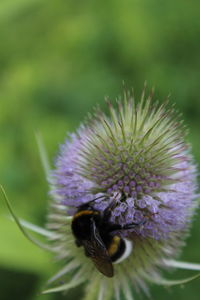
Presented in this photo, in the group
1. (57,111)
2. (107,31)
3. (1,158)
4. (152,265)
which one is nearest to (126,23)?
(107,31)

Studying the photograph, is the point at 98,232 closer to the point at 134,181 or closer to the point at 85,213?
the point at 85,213

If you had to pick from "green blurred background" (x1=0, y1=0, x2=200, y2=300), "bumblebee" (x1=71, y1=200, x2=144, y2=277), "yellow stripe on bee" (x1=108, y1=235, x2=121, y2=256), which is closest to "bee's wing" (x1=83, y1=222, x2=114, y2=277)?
"bumblebee" (x1=71, y1=200, x2=144, y2=277)

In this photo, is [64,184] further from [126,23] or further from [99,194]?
[126,23]

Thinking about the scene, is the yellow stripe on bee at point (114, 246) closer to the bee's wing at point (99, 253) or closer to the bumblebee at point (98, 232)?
the bumblebee at point (98, 232)

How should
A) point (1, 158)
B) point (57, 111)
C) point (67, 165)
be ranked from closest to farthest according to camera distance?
point (67, 165) < point (1, 158) < point (57, 111)

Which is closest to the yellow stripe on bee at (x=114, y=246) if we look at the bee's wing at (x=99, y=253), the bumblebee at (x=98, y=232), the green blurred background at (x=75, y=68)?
the bumblebee at (x=98, y=232)

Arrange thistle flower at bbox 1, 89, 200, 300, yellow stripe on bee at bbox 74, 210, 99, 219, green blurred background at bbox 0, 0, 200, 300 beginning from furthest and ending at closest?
green blurred background at bbox 0, 0, 200, 300
thistle flower at bbox 1, 89, 200, 300
yellow stripe on bee at bbox 74, 210, 99, 219

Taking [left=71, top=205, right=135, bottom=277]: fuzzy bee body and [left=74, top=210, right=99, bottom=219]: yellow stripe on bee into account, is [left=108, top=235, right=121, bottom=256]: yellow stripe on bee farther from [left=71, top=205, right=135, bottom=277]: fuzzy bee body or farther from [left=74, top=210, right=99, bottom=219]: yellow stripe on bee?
[left=74, top=210, right=99, bottom=219]: yellow stripe on bee

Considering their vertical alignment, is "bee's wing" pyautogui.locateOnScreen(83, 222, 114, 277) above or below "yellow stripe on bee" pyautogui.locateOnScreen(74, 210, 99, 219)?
below
